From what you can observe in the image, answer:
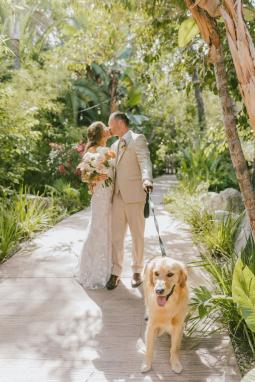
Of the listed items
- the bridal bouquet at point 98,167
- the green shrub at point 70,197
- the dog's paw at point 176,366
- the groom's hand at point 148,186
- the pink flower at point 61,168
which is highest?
the pink flower at point 61,168

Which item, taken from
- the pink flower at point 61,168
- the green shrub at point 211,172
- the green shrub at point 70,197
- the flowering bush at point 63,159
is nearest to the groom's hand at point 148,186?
the green shrub at point 70,197

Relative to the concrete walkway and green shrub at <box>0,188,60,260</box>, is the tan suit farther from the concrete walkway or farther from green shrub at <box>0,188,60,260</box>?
green shrub at <box>0,188,60,260</box>

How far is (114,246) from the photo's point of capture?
5051 millimetres

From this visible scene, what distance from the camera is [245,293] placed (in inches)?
112

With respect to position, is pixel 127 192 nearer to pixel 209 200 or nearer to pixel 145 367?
pixel 145 367

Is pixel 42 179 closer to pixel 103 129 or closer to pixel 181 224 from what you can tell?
pixel 181 224

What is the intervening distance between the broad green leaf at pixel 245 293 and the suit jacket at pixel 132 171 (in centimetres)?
215

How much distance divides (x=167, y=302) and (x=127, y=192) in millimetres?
1936

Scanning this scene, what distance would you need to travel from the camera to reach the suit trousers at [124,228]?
488cm

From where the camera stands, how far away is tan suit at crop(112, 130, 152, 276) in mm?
4816

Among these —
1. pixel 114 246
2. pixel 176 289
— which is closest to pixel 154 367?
pixel 176 289

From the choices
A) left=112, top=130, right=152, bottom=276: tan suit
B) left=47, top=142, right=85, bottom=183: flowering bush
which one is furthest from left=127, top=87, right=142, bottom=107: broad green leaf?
left=112, top=130, right=152, bottom=276: tan suit

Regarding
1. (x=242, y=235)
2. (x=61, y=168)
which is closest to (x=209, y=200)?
(x=242, y=235)

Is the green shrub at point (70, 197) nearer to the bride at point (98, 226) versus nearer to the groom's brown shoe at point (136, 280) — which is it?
the bride at point (98, 226)
